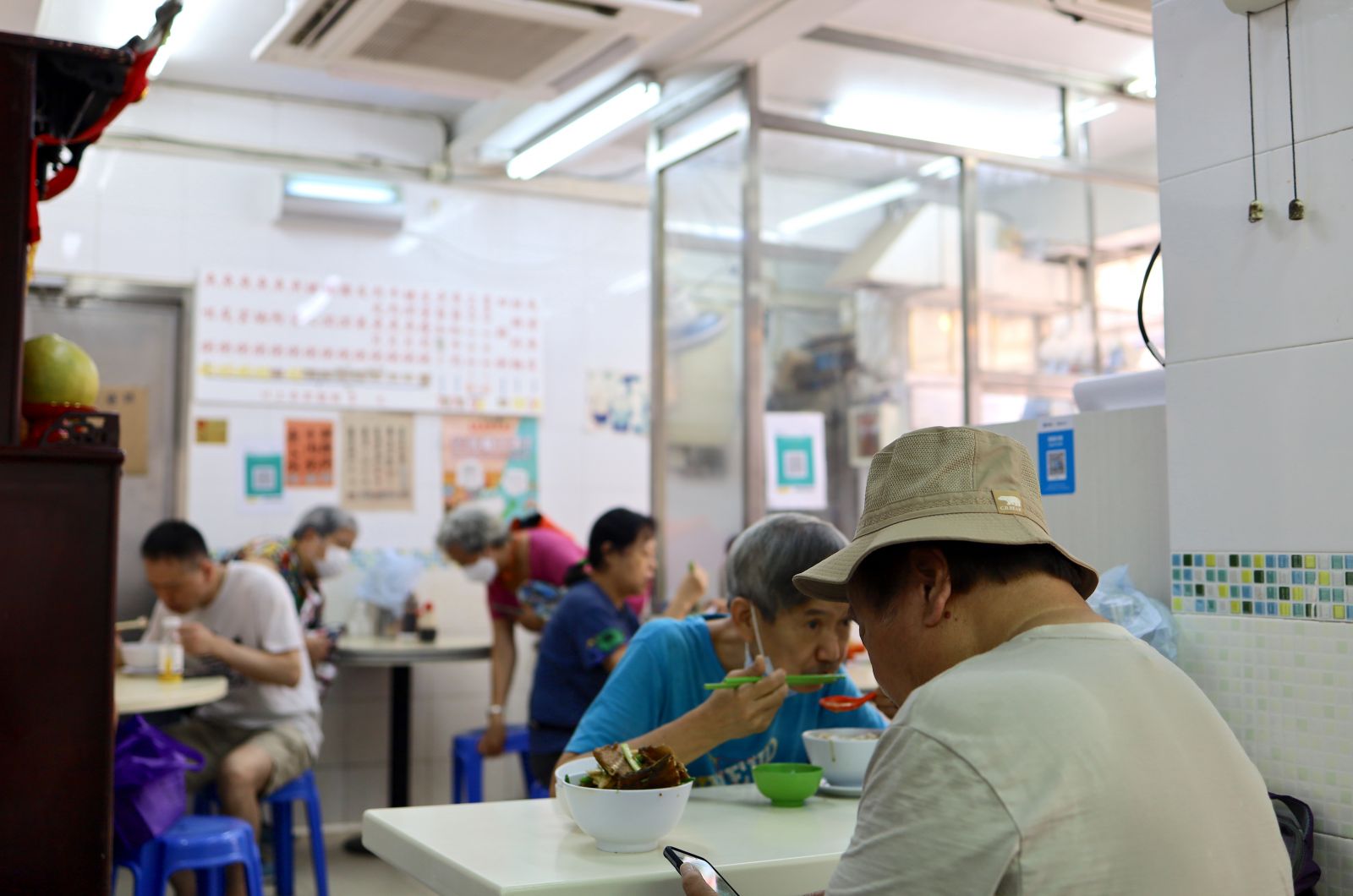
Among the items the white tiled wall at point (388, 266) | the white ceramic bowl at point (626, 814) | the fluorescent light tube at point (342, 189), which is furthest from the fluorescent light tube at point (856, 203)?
the white ceramic bowl at point (626, 814)

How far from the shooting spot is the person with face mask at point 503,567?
5.12 metres

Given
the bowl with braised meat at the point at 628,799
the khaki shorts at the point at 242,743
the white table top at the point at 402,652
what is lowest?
the khaki shorts at the point at 242,743

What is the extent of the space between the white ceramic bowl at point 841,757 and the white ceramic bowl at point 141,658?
286 cm

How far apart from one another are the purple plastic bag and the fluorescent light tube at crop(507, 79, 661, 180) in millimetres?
2923

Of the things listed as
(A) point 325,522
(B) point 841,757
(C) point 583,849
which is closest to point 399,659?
(A) point 325,522

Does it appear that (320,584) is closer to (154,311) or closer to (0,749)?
(154,311)

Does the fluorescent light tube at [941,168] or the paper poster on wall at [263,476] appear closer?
the fluorescent light tube at [941,168]

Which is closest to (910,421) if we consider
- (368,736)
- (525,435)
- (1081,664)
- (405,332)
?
(525,435)

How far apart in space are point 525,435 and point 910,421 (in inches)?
83.8

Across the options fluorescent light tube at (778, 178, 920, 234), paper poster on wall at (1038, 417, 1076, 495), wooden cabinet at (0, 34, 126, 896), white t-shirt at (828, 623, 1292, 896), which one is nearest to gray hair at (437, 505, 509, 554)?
fluorescent light tube at (778, 178, 920, 234)

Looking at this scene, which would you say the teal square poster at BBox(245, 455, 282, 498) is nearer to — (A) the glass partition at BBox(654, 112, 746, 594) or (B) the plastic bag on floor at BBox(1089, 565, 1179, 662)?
(A) the glass partition at BBox(654, 112, 746, 594)

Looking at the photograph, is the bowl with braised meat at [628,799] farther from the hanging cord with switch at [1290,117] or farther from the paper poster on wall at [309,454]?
the paper poster on wall at [309,454]

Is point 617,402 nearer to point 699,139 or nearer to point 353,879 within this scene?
point 699,139

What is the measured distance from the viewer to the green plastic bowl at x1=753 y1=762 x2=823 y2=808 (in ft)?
6.72
